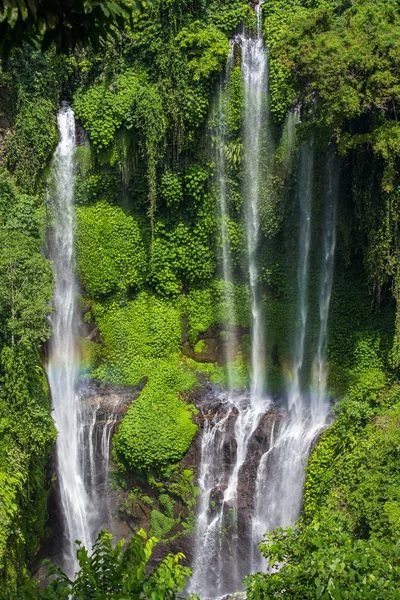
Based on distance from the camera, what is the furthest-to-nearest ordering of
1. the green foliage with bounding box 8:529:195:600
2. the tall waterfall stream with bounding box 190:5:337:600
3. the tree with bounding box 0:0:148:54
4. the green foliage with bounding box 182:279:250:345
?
1. the green foliage with bounding box 182:279:250:345
2. the tall waterfall stream with bounding box 190:5:337:600
3. the green foliage with bounding box 8:529:195:600
4. the tree with bounding box 0:0:148:54

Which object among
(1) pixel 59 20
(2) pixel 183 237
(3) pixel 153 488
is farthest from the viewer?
(2) pixel 183 237

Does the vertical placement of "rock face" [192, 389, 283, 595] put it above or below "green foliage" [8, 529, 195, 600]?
below

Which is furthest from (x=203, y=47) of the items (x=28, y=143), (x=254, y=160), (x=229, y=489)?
(x=229, y=489)

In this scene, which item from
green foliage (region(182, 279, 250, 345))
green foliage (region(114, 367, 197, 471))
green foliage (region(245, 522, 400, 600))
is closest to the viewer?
green foliage (region(245, 522, 400, 600))

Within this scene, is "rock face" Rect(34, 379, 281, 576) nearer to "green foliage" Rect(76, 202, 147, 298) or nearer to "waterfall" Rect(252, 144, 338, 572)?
"waterfall" Rect(252, 144, 338, 572)

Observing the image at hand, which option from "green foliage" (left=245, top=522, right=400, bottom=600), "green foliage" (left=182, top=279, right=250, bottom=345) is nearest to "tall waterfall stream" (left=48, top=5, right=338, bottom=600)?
"green foliage" (left=182, top=279, right=250, bottom=345)

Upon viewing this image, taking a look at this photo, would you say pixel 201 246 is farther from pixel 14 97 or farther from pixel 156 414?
pixel 14 97

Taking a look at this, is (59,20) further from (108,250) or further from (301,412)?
(108,250)
